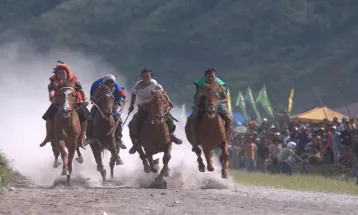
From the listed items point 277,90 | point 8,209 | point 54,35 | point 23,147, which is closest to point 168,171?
point 8,209

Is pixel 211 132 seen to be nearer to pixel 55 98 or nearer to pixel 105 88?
pixel 105 88

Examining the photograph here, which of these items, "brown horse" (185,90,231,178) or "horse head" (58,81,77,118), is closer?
"horse head" (58,81,77,118)

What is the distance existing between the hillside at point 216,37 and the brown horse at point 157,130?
184 feet

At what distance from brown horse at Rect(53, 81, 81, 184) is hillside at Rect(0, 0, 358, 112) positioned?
5664cm

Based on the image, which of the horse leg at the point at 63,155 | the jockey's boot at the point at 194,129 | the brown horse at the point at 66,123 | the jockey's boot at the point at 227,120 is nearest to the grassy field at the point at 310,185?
the jockey's boot at the point at 227,120

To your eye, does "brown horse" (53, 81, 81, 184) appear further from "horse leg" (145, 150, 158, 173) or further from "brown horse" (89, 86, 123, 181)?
"horse leg" (145, 150, 158, 173)

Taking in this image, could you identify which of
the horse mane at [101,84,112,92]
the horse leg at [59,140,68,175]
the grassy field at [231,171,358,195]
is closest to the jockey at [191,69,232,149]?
the horse mane at [101,84,112,92]

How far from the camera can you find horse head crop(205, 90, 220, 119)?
62.7ft

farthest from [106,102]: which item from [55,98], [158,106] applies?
[158,106]

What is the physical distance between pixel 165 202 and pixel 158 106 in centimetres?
411

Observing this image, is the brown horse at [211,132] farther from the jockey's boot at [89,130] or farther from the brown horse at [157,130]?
the jockey's boot at [89,130]

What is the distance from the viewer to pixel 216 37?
90562 mm

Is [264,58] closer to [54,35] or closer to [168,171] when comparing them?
[54,35]

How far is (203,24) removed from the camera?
9319 cm
